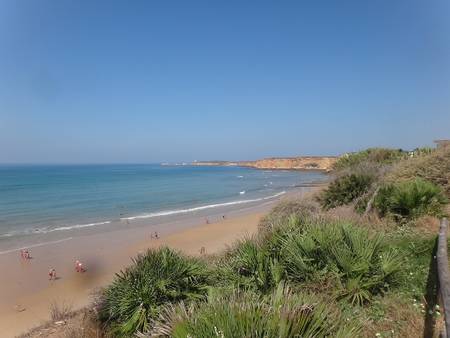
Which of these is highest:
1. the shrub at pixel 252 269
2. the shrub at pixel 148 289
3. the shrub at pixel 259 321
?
the shrub at pixel 259 321

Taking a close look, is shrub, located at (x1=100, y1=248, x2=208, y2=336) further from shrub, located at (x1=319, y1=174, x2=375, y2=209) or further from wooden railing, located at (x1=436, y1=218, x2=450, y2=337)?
shrub, located at (x1=319, y1=174, x2=375, y2=209)

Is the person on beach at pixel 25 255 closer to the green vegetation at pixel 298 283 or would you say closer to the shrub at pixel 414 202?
the green vegetation at pixel 298 283

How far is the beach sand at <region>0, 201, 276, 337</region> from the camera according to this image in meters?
11.9

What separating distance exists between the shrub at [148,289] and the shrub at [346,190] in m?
9.78

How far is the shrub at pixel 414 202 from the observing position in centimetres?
1016

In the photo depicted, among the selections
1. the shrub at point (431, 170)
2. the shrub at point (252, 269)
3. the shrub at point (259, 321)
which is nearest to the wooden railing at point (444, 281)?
the shrub at point (259, 321)

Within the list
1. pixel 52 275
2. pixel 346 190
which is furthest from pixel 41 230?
pixel 346 190

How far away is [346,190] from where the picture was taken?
15.3 metres

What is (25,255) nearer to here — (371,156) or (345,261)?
(345,261)

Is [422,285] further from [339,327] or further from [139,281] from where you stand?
[139,281]

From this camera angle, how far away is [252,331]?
2.65 meters

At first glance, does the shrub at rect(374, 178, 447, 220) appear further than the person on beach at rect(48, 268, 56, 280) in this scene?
No

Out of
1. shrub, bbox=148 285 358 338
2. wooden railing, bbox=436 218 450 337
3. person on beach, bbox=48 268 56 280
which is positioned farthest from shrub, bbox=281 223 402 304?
person on beach, bbox=48 268 56 280

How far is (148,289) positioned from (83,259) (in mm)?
13273
